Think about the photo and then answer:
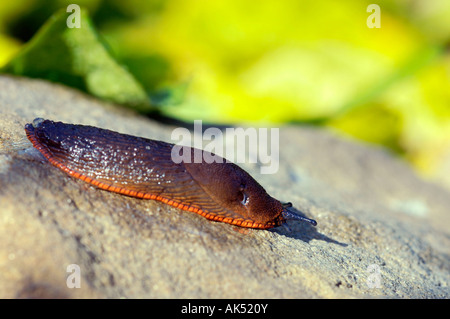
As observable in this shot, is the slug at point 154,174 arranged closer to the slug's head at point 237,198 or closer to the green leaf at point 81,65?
the slug's head at point 237,198

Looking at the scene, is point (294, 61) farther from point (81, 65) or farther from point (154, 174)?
point (154, 174)

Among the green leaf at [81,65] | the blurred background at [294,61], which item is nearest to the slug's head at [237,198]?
the green leaf at [81,65]

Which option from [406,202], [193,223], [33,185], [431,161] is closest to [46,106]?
[33,185]

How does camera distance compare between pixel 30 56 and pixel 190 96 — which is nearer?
pixel 30 56

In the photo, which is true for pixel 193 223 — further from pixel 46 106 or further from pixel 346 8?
pixel 346 8

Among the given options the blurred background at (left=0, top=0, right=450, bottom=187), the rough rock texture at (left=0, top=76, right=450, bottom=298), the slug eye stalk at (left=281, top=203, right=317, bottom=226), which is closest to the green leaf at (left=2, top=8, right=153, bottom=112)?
the rough rock texture at (left=0, top=76, right=450, bottom=298)

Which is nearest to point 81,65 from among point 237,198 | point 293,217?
point 237,198
